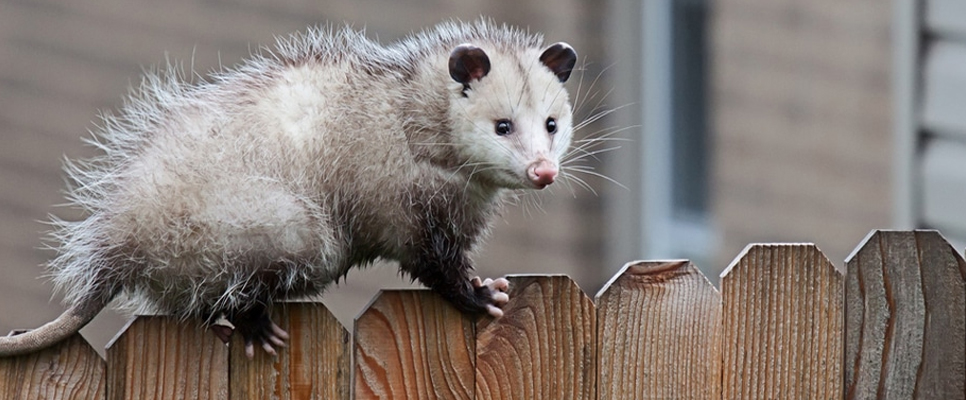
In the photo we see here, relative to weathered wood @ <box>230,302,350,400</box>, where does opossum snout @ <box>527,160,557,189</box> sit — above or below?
above

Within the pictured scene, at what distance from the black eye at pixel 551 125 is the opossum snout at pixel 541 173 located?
141 millimetres

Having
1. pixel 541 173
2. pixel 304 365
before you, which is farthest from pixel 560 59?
pixel 304 365

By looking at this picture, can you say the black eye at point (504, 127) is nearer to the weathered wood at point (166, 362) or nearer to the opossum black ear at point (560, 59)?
the opossum black ear at point (560, 59)

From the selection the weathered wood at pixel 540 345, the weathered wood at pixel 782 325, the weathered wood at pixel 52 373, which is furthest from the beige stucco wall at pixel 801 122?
the weathered wood at pixel 52 373

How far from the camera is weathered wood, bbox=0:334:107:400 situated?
2.14m

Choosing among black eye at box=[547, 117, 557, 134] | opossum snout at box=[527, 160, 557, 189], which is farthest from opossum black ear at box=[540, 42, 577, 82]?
opossum snout at box=[527, 160, 557, 189]

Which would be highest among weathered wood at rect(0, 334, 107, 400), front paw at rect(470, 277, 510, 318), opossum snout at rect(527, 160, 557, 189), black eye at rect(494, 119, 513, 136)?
black eye at rect(494, 119, 513, 136)

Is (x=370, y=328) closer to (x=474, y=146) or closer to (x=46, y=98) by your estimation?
(x=474, y=146)

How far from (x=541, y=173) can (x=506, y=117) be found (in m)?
0.15

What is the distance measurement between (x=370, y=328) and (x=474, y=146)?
37 centimetres

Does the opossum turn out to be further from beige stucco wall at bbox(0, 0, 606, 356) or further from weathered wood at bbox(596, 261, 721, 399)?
beige stucco wall at bbox(0, 0, 606, 356)

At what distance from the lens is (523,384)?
2207 mm

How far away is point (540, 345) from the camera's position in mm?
2207

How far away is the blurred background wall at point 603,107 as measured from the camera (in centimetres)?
491
